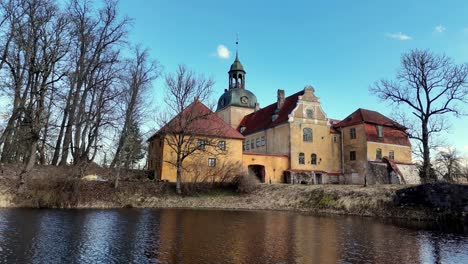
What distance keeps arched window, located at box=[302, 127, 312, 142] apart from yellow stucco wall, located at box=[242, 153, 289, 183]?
333 cm

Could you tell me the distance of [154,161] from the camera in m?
36.5

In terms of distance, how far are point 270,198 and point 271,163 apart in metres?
11.6

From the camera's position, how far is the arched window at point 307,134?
137 ft

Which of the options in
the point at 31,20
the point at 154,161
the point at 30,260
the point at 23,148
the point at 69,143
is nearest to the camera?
the point at 30,260

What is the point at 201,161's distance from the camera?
3416 cm

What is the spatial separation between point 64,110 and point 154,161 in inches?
480

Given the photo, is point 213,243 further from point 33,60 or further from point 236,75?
point 236,75

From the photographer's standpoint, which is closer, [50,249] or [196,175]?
[50,249]

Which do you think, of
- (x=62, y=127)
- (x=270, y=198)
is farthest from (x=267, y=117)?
(x=62, y=127)

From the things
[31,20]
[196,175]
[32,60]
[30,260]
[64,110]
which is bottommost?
[30,260]

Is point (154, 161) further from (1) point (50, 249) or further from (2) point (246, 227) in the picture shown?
(1) point (50, 249)

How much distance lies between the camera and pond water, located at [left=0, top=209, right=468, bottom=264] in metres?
9.27

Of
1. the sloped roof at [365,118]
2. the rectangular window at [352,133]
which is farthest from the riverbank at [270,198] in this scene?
the sloped roof at [365,118]

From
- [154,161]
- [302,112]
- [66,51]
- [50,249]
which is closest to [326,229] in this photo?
[50,249]
